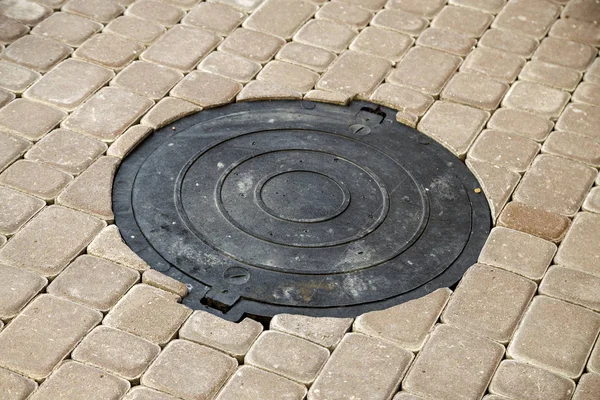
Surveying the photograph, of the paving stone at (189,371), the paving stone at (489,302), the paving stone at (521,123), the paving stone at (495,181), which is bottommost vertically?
the paving stone at (521,123)

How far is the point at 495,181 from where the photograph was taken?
4.13 m

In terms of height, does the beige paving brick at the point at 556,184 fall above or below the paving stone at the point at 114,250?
below

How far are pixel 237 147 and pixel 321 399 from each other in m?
1.43

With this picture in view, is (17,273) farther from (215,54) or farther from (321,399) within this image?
(215,54)

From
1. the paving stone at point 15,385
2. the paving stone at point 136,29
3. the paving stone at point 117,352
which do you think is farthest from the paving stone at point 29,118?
the paving stone at point 15,385

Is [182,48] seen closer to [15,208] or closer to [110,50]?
[110,50]

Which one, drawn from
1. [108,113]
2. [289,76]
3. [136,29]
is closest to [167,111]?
[108,113]

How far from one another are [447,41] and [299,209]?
1588 millimetres

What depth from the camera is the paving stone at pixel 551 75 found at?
477 cm

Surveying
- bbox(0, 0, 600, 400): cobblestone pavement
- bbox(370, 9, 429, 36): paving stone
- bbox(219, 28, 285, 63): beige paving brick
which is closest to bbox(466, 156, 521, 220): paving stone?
bbox(0, 0, 600, 400): cobblestone pavement

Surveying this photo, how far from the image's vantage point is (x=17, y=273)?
11.6 feet

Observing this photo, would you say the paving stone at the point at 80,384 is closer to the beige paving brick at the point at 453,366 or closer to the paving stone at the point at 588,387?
the beige paving brick at the point at 453,366

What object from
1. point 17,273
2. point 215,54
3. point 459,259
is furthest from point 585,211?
point 17,273

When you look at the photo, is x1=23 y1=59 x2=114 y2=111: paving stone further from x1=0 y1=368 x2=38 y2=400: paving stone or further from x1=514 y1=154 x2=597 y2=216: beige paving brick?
x1=514 y1=154 x2=597 y2=216: beige paving brick
